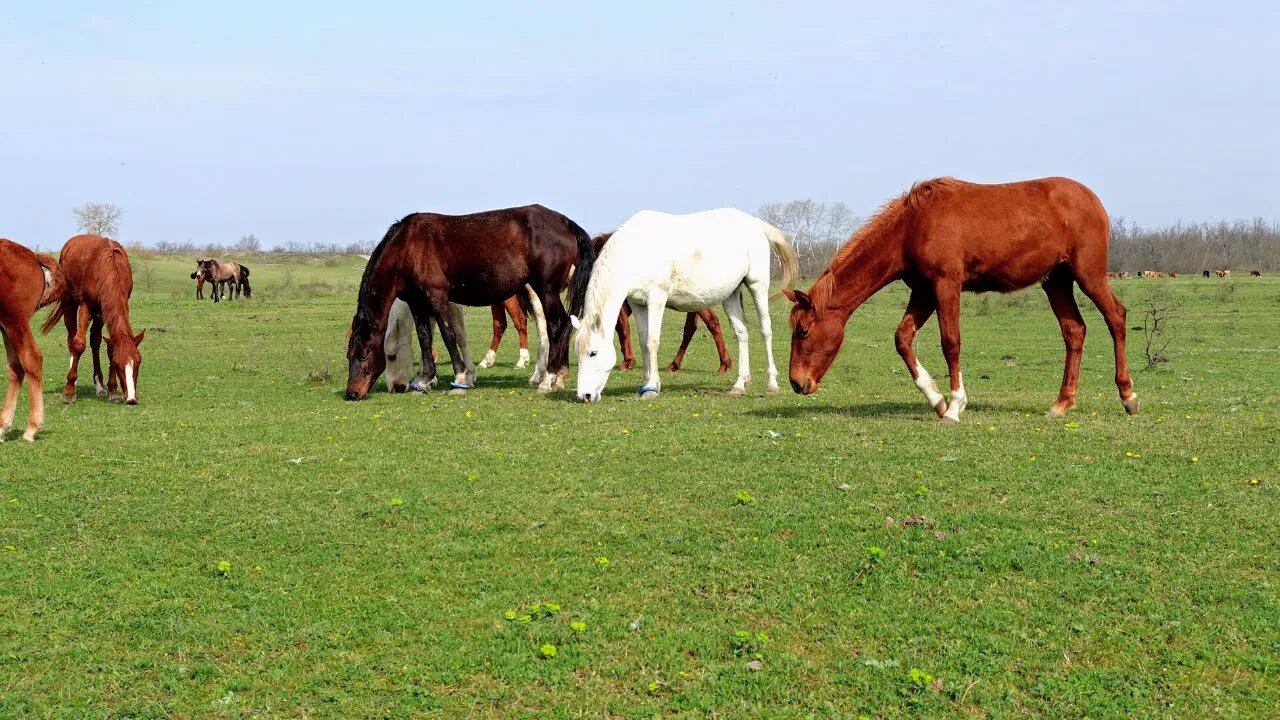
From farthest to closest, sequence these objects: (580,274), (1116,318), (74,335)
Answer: (74,335)
(580,274)
(1116,318)

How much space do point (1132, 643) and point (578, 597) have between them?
277cm

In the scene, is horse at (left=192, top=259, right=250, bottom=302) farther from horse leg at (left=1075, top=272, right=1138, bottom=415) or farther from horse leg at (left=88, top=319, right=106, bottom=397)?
horse leg at (left=1075, top=272, right=1138, bottom=415)

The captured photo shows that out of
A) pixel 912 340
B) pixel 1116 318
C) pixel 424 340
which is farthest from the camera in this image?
pixel 424 340

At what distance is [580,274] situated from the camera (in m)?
14.4

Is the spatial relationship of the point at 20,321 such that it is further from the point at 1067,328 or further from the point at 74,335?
the point at 1067,328

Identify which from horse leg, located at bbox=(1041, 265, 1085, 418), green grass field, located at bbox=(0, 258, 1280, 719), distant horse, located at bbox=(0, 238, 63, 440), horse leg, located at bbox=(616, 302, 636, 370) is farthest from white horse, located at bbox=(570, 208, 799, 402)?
distant horse, located at bbox=(0, 238, 63, 440)

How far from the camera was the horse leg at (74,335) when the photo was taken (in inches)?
565

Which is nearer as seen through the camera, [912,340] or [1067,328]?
[912,340]

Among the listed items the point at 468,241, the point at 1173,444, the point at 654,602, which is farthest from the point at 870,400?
the point at 654,602

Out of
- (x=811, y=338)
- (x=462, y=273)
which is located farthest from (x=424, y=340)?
(x=811, y=338)

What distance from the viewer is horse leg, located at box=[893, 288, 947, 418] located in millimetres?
10750

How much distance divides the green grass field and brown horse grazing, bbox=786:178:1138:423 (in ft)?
2.09

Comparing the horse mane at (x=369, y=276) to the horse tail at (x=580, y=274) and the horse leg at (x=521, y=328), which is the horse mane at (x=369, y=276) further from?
the horse leg at (x=521, y=328)

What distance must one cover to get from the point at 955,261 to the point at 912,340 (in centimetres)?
83
